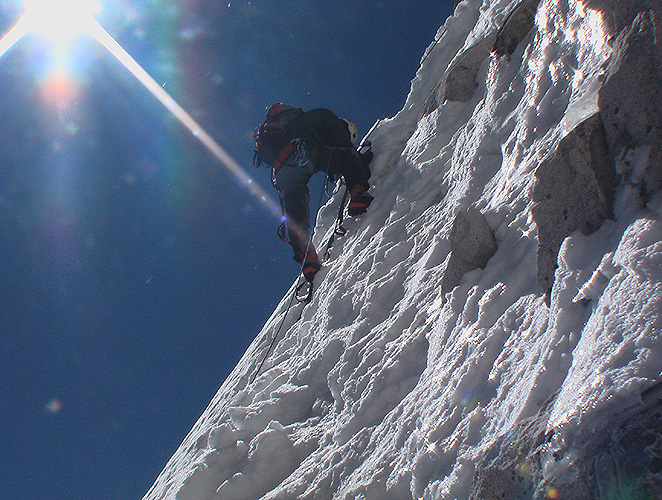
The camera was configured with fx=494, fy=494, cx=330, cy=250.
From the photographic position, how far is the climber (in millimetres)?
6012

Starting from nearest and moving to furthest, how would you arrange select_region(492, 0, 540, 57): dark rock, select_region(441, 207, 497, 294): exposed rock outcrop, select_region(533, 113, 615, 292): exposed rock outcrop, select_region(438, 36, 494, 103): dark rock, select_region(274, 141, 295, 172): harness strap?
select_region(533, 113, 615, 292): exposed rock outcrop < select_region(441, 207, 497, 294): exposed rock outcrop < select_region(492, 0, 540, 57): dark rock < select_region(438, 36, 494, 103): dark rock < select_region(274, 141, 295, 172): harness strap

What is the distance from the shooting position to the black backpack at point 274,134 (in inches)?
243

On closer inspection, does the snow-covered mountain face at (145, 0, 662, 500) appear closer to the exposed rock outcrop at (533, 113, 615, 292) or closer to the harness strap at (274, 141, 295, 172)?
the exposed rock outcrop at (533, 113, 615, 292)

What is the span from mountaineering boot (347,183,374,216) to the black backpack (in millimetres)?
967

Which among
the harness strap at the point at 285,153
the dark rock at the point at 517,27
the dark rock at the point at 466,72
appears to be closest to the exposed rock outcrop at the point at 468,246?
the dark rock at the point at 517,27

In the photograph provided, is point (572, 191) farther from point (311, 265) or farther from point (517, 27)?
point (311, 265)

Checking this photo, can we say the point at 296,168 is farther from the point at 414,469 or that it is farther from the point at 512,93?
the point at 414,469

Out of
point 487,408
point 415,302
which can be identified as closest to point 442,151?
point 415,302

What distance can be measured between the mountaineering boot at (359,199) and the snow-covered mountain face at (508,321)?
2.88 ft

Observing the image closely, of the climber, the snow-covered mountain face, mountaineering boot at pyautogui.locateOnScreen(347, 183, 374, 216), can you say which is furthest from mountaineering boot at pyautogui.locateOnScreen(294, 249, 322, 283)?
the snow-covered mountain face

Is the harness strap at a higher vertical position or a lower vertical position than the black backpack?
lower

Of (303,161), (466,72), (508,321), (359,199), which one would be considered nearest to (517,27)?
(466,72)

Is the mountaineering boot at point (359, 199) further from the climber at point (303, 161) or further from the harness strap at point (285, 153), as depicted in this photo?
the harness strap at point (285, 153)

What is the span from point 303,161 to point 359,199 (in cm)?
82
